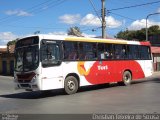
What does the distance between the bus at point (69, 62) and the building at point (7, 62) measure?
90.0 feet

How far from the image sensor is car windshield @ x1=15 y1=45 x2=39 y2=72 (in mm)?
16953

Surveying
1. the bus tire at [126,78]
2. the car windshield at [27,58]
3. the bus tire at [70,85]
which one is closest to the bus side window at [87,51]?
the bus tire at [70,85]

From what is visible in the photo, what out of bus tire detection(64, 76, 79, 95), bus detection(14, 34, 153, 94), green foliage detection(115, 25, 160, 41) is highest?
green foliage detection(115, 25, 160, 41)

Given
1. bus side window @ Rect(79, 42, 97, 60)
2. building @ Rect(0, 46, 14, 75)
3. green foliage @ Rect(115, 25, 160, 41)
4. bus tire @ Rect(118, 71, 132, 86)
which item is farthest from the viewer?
green foliage @ Rect(115, 25, 160, 41)

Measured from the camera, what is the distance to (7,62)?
48.8 metres

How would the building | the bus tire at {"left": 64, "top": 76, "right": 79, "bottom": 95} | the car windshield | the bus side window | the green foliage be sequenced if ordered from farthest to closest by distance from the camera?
1. the green foliage
2. the building
3. the bus side window
4. the bus tire at {"left": 64, "top": 76, "right": 79, "bottom": 95}
5. the car windshield

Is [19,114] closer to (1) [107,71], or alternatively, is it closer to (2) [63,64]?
(2) [63,64]

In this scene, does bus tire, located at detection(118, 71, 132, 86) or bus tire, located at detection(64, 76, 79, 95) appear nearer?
bus tire, located at detection(64, 76, 79, 95)

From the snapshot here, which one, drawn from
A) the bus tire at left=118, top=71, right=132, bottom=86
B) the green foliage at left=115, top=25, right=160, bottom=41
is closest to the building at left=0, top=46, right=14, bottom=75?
the bus tire at left=118, top=71, right=132, bottom=86

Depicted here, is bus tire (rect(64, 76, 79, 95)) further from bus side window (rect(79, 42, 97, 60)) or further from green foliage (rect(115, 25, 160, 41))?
green foliage (rect(115, 25, 160, 41))

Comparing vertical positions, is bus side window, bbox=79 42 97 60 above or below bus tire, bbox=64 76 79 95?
above

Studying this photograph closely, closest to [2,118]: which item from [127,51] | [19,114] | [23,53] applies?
[19,114]

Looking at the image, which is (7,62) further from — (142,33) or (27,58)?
(142,33)

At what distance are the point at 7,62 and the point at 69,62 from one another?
31.8m
